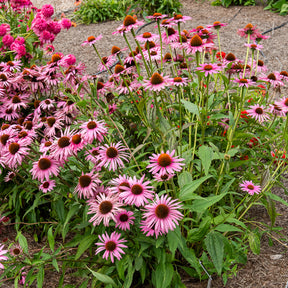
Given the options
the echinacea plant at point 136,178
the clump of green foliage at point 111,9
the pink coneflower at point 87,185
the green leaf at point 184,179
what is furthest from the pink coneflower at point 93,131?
the clump of green foliage at point 111,9

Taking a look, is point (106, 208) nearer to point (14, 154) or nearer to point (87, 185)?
point (87, 185)

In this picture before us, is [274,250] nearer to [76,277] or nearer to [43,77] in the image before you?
[76,277]

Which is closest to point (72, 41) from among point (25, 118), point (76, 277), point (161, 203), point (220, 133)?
point (25, 118)

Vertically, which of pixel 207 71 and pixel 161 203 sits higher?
pixel 207 71

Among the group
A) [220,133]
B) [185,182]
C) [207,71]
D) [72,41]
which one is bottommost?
[72,41]

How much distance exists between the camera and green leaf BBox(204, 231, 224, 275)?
1.33 meters

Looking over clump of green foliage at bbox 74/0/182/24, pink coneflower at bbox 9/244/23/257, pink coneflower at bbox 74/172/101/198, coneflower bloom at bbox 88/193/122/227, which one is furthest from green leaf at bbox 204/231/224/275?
clump of green foliage at bbox 74/0/182/24

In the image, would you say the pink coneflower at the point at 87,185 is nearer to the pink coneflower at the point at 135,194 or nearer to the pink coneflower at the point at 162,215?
the pink coneflower at the point at 135,194

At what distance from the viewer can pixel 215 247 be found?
4.47 ft

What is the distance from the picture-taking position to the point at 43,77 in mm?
2129

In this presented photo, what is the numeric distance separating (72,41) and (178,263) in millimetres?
5101

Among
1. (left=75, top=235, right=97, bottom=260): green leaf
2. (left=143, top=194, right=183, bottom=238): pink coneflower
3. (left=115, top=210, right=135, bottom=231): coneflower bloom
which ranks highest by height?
(left=143, top=194, right=183, bottom=238): pink coneflower

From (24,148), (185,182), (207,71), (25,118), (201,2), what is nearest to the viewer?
(185,182)

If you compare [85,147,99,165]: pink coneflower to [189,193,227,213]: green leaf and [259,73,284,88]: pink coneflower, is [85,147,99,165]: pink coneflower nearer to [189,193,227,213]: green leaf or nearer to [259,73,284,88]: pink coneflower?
[189,193,227,213]: green leaf
